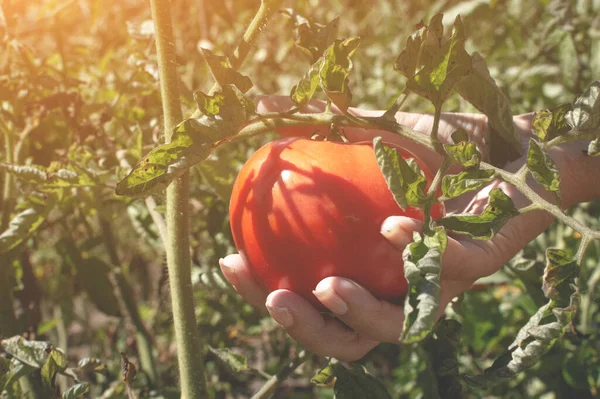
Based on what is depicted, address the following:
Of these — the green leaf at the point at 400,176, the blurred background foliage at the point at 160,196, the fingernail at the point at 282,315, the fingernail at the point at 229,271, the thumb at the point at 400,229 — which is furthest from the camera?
the blurred background foliage at the point at 160,196

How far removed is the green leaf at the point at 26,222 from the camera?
1111 mm

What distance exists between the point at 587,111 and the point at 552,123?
0.04m

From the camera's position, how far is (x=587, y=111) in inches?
28.9

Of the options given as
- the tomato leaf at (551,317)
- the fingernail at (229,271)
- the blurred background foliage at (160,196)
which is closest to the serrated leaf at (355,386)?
the blurred background foliage at (160,196)

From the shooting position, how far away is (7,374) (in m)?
0.94

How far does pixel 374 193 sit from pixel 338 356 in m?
0.28

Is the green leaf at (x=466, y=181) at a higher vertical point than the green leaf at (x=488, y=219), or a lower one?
higher

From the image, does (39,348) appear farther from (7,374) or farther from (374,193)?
(374,193)

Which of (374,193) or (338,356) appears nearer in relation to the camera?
(374,193)

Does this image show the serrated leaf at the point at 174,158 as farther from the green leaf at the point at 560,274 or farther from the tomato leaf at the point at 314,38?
the green leaf at the point at 560,274

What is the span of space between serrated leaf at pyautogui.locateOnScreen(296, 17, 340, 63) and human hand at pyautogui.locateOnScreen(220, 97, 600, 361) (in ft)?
0.53

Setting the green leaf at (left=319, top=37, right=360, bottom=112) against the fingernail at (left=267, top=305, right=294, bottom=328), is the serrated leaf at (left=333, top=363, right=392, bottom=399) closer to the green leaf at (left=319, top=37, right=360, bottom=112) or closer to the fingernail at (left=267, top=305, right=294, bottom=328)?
the fingernail at (left=267, top=305, right=294, bottom=328)

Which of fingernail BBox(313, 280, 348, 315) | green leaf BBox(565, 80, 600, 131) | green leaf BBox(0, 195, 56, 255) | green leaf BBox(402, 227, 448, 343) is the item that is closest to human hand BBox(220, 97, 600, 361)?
fingernail BBox(313, 280, 348, 315)

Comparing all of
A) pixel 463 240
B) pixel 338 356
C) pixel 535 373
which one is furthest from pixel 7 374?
pixel 535 373
